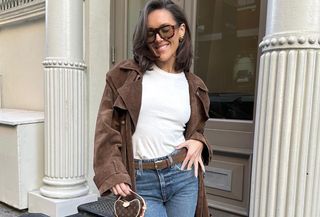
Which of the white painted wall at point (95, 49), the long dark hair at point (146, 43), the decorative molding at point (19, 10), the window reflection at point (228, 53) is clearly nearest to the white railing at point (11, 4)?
the decorative molding at point (19, 10)

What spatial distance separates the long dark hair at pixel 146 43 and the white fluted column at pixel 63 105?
179 cm

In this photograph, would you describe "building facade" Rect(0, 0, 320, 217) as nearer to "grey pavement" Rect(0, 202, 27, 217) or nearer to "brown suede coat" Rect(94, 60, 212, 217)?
"grey pavement" Rect(0, 202, 27, 217)

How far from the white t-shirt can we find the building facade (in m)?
0.55

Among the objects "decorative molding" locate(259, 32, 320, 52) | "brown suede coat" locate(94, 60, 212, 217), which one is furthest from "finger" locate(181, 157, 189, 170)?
"decorative molding" locate(259, 32, 320, 52)

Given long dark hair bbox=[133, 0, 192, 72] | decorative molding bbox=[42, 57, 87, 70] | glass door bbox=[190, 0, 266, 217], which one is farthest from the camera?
decorative molding bbox=[42, 57, 87, 70]

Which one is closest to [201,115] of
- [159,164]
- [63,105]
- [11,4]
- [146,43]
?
[159,164]

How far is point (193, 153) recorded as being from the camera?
1.47 m

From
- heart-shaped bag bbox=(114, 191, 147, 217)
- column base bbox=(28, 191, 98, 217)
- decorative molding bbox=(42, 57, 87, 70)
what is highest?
decorative molding bbox=(42, 57, 87, 70)

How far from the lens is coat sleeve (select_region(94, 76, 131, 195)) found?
1.31 meters

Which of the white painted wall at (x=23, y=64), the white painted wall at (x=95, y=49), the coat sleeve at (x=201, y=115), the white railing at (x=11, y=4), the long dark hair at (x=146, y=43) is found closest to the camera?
the long dark hair at (x=146, y=43)

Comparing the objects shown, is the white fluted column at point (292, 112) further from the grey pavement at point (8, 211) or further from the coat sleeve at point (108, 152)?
the grey pavement at point (8, 211)

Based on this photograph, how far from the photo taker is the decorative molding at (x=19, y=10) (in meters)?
3.86

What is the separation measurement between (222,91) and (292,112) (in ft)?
4.12

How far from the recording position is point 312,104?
1.57 m
